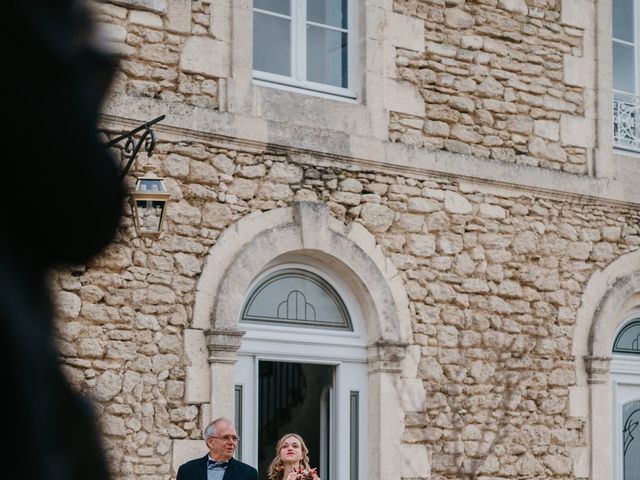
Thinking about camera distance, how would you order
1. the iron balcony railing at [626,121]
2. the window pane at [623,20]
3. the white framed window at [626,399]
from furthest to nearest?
the window pane at [623,20] < the iron balcony railing at [626,121] < the white framed window at [626,399]

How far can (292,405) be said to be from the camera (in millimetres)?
8883

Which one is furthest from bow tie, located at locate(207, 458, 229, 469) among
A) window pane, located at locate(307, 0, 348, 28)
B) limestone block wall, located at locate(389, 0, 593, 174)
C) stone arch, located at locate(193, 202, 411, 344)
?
window pane, located at locate(307, 0, 348, 28)

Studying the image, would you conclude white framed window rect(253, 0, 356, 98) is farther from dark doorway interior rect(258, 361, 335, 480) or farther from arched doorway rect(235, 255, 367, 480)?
dark doorway interior rect(258, 361, 335, 480)

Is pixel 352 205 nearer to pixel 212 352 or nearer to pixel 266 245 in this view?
pixel 266 245

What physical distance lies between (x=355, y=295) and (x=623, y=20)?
12.8 ft

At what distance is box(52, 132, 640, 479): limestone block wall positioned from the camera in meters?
7.81

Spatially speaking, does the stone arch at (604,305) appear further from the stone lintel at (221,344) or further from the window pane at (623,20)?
the stone lintel at (221,344)

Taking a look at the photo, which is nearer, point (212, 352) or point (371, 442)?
point (212, 352)

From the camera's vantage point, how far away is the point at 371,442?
902 centimetres

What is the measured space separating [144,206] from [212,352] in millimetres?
1124

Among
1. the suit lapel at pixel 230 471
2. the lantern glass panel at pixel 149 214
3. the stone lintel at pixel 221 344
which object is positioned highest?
the lantern glass panel at pixel 149 214

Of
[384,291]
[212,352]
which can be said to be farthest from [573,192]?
[212,352]

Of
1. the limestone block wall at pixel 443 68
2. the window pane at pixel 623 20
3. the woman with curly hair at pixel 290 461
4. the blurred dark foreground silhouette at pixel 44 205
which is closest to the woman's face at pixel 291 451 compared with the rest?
the woman with curly hair at pixel 290 461

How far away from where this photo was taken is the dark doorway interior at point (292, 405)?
8688 millimetres
